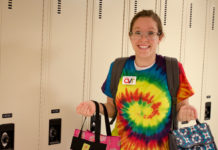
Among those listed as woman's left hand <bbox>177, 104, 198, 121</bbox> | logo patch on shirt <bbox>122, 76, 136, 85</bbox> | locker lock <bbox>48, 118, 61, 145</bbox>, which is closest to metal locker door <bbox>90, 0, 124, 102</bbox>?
locker lock <bbox>48, 118, 61, 145</bbox>

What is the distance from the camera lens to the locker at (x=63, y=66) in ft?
8.72

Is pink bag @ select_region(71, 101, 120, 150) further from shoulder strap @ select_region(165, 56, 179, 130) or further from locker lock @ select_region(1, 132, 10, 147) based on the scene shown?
locker lock @ select_region(1, 132, 10, 147)

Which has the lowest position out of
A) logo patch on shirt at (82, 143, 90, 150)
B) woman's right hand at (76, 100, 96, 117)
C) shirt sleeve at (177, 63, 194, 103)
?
logo patch on shirt at (82, 143, 90, 150)

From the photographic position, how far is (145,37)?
2.04 metres

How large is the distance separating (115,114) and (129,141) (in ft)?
0.89

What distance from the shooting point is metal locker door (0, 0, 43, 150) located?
2410 millimetres

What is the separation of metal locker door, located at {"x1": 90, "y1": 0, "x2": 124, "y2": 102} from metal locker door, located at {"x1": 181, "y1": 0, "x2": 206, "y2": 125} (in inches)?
42.1

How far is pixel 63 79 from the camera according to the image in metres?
2.77

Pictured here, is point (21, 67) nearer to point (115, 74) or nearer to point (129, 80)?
point (115, 74)

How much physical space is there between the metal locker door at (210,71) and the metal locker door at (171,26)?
580 millimetres

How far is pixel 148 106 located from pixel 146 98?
6cm

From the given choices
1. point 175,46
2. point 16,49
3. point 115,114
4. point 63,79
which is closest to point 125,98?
point 115,114

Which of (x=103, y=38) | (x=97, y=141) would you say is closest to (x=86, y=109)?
(x=97, y=141)

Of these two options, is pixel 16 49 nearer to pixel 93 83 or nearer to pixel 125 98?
pixel 93 83
